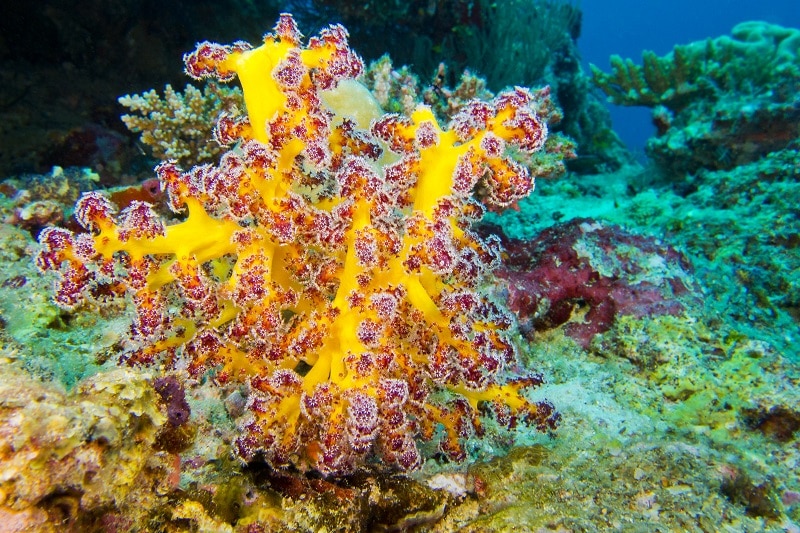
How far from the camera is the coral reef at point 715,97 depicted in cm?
603

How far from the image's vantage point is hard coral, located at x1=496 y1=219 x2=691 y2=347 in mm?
3086

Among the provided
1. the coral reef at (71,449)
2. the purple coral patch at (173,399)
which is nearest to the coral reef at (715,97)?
the purple coral patch at (173,399)

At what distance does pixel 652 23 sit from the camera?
396 feet

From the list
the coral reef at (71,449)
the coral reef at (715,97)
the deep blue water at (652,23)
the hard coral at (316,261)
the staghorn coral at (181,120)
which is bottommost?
the coral reef at (71,449)

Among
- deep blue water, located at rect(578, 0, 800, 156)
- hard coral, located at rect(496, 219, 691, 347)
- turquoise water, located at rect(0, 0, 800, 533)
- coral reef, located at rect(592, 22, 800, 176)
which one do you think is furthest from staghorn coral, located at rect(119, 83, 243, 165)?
deep blue water, located at rect(578, 0, 800, 156)

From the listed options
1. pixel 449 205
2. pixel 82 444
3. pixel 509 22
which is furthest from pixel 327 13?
pixel 82 444

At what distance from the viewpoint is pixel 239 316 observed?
198 centimetres

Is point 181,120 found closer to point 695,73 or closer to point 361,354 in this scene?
point 361,354

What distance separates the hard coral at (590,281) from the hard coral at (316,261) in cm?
113

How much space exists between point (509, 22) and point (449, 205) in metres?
6.62

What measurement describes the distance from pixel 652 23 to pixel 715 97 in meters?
141

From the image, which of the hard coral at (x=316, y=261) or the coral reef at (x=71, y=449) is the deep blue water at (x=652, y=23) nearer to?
the hard coral at (x=316, y=261)

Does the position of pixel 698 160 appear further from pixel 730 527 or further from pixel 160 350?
pixel 160 350

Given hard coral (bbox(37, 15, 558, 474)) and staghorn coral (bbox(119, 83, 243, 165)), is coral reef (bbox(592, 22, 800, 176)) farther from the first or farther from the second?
staghorn coral (bbox(119, 83, 243, 165))
